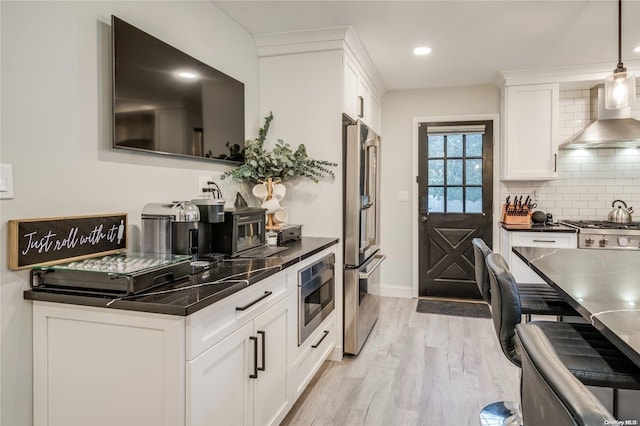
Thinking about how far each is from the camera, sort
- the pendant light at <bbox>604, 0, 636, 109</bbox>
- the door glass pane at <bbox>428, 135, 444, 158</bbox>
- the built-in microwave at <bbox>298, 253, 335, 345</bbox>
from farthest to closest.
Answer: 1. the door glass pane at <bbox>428, 135, 444, 158</bbox>
2. the built-in microwave at <bbox>298, 253, 335, 345</bbox>
3. the pendant light at <bbox>604, 0, 636, 109</bbox>

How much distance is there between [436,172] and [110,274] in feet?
13.1

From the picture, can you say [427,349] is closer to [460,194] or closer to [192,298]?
[460,194]

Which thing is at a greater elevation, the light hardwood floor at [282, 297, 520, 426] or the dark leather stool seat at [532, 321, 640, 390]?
the dark leather stool seat at [532, 321, 640, 390]

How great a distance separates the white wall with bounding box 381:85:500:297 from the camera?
15.6ft

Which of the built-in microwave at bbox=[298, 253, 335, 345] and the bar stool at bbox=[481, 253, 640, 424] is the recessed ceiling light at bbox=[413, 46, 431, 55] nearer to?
the built-in microwave at bbox=[298, 253, 335, 345]

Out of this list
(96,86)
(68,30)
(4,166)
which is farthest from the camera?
(96,86)

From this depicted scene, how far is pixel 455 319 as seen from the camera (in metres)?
4.04

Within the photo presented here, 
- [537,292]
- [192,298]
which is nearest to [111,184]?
[192,298]

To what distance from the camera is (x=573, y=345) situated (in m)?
1.53

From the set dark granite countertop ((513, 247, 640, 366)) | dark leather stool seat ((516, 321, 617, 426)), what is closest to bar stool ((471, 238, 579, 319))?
dark granite countertop ((513, 247, 640, 366))

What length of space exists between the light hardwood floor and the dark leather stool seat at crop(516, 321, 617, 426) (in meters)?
1.60

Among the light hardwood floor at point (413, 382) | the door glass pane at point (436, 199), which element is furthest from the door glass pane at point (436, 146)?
the light hardwood floor at point (413, 382)

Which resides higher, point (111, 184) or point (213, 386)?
point (111, 184)

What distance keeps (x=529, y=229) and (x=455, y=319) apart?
1.11 metres
